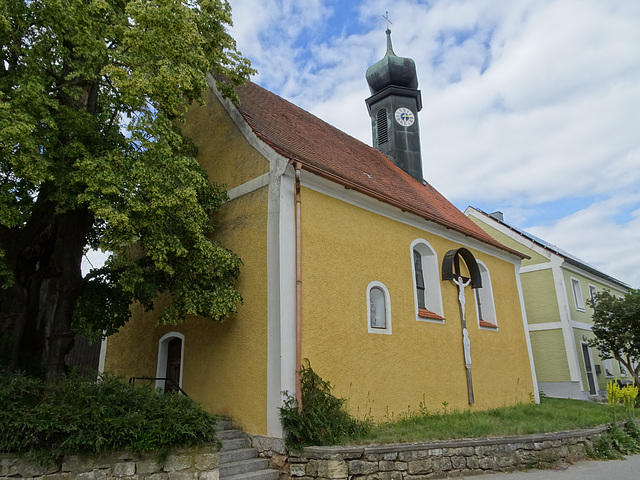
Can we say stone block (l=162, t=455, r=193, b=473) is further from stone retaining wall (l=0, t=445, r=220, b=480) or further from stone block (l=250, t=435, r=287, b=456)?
stone block (l=250, t=435, r=287, b=456)

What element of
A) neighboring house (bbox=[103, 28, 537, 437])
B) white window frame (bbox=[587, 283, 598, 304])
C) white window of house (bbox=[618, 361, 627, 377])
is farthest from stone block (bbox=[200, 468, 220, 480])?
white window of house (bbox=[618, 361, 627, 377])

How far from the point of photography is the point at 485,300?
13.9 metres

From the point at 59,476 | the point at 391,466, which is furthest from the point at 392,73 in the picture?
the point at 59,476

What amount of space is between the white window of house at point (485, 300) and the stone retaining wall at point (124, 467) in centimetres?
940

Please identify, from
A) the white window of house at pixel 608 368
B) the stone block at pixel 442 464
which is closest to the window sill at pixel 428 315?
the stone block at pixel 442 464

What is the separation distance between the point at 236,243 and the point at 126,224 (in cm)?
270

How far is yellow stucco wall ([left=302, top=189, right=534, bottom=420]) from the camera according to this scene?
840cm

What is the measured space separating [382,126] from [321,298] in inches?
414

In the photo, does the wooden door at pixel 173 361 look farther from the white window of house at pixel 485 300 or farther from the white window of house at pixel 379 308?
the white window of house at pixel 485 300

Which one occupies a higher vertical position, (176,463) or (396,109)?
(396,109)

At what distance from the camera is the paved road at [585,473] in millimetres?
7387

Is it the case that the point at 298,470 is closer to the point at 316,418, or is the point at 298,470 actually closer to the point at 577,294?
the point at 316,418

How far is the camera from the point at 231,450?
7.36m

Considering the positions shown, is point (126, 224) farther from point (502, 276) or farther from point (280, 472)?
point (502, 276)
